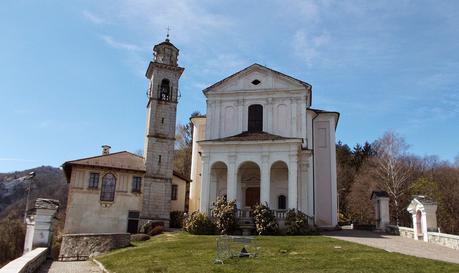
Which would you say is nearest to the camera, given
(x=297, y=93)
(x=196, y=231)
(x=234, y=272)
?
(x=234, y=272)

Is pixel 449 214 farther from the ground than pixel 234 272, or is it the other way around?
pixel 449 214

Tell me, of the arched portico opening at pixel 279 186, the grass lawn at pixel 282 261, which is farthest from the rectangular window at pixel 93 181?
the grass lawn at pixel 282 261

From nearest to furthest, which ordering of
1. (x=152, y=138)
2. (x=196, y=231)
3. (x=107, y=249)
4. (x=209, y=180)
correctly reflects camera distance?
(x=107, y=249)
(x=196, y=231)
(x=209, y=180)
(x=152, y=138)

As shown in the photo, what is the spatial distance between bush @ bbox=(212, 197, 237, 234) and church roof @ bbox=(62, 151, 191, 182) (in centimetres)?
1021

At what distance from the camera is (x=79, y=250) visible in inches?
910

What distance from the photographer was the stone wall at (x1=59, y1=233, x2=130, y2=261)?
22.6 metres

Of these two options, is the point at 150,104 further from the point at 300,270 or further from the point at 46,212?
the point at 300,270

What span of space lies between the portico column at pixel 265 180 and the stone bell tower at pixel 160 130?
9.61 meters

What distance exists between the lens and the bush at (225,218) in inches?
1008

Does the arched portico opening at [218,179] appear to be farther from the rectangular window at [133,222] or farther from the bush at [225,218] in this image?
the rectangular window at [133,222]

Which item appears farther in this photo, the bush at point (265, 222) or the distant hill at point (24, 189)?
the distant hill at point (24, 189)

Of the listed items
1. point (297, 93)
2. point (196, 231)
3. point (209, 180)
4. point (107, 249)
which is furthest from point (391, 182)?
point (107, 249)

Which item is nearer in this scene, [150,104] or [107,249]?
[107,249]

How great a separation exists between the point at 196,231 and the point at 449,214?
30.3 metres
